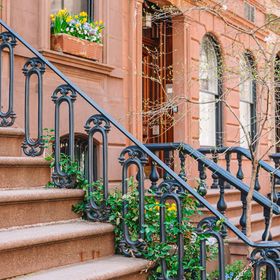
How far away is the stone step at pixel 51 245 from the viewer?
381 centimetres

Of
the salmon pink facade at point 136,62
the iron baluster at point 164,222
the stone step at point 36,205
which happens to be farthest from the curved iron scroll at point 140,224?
the salmon pink facade at point 136,62

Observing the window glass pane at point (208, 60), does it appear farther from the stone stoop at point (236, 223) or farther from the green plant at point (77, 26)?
the green plant at point (77, 26)

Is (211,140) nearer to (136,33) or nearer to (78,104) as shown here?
(136,33)

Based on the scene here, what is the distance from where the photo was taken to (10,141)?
5.27 m

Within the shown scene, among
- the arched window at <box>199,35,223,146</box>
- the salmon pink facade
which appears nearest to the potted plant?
the salmon pink facade

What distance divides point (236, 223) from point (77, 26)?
351 centimetres

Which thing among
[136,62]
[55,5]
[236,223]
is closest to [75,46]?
[55,5]

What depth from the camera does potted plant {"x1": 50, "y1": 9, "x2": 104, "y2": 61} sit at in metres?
7.49

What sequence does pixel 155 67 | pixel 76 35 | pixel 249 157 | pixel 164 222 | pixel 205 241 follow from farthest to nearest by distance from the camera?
pixel 155 67 < pixel 76 35 < pixel 249 157 < pixel 164 222 < pixel 205 241

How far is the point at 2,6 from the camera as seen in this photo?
22.1 ft

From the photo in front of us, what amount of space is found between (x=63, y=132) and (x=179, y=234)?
11.5 feet

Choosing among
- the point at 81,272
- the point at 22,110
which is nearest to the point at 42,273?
the point at 81,272

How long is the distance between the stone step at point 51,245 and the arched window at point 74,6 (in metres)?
4.07

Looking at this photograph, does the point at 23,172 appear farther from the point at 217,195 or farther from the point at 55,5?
the point at 217,195
